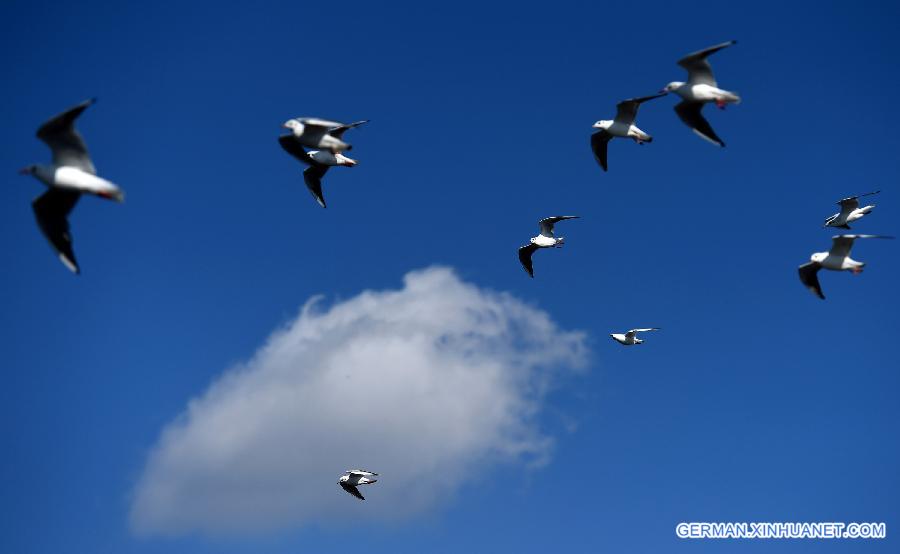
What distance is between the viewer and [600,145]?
41.0 metres

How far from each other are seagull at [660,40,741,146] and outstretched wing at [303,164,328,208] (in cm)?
Result: 1597

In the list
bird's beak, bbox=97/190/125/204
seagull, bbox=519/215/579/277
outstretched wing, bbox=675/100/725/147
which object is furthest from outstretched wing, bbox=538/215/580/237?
bird's beak, bbox=97/190/125/204

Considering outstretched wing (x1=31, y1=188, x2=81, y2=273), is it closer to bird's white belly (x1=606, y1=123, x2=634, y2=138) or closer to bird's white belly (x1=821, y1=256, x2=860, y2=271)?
bird's white belly (x1=606, y1=123, x2=634, y2=138)

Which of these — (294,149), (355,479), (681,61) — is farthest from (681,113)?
(355,479)

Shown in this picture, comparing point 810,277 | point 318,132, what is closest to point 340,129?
point 318,132

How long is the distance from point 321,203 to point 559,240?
11523 mm

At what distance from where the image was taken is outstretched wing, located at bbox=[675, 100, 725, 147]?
34.4m

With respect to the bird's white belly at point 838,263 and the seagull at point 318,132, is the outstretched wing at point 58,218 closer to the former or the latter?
the seagull at point 318,132

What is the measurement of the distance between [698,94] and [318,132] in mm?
13717

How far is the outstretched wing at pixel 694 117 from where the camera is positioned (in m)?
34.4

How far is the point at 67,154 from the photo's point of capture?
1120 inches

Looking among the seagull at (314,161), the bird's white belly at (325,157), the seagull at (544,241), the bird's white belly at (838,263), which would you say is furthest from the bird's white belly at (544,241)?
the bird's white belly at (838,263)

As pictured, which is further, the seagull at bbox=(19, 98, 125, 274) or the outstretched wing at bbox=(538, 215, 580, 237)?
the outstretched wing at bbox=(538, 215, 580, 237)

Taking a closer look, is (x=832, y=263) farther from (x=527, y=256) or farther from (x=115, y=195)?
(x=115, y=195)
